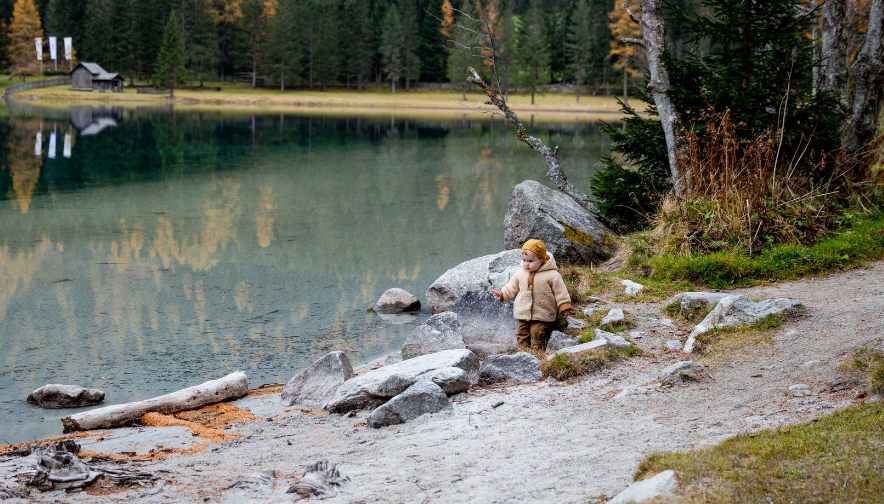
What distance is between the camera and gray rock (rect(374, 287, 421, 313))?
432 inches

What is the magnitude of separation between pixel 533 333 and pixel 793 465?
424 cm

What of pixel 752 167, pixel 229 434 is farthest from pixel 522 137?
pixel 229 434

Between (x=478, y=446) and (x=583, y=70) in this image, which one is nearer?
(x=478, y=446)

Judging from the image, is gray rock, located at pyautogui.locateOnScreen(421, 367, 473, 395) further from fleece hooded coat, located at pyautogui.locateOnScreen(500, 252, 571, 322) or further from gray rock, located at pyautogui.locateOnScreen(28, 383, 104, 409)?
gray rock, located at pyautogui.locateOnScreen(28, 383, 104, 409)

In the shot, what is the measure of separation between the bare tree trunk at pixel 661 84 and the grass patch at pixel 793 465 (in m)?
7.65

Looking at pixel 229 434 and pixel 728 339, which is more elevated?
pixel 728 339

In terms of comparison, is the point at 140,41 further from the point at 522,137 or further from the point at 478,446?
the point at 478,446

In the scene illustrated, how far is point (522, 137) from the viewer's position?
1356 centimetres

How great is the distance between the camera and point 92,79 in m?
81.6

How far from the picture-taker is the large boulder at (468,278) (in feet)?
34.2

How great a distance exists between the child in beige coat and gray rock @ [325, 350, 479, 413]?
111 centimetres

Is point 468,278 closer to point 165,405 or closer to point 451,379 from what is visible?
point 451,379

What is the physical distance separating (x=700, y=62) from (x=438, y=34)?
9111 centimetres

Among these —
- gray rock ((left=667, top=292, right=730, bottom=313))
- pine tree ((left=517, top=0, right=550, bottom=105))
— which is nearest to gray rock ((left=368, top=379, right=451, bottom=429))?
gray rock ((left=667, top=292, right=730, bottom=313))
